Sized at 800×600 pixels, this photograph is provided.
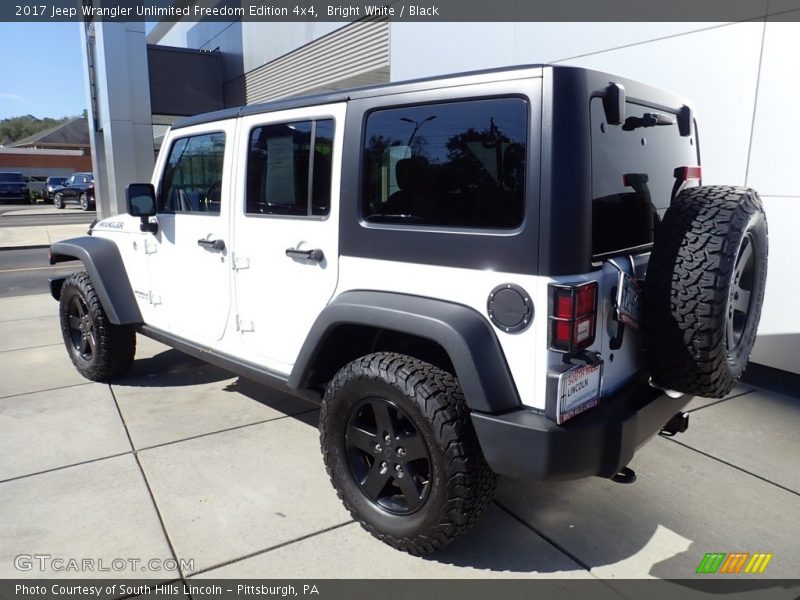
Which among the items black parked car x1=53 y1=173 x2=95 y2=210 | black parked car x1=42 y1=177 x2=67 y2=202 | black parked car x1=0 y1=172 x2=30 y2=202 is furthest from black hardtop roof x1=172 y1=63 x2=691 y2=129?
black parked car x1=42 y1=177 x2=67 y2=202

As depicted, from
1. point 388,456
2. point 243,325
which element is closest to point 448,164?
point 388,456

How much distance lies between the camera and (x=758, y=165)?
15.2 feet

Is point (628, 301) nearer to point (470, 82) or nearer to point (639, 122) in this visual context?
point (639, 122)

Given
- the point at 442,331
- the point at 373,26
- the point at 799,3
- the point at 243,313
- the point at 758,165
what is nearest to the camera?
the point at 442,331

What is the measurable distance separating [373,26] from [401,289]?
8826mm

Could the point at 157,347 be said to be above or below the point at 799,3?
below

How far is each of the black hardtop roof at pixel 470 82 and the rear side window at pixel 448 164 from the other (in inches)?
3.3

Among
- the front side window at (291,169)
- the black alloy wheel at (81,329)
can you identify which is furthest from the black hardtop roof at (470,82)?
the black alloy wheel at (81,329)

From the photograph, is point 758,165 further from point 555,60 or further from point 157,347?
point 157,347

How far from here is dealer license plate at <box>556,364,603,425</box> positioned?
2.10 m

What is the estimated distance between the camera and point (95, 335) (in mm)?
4480

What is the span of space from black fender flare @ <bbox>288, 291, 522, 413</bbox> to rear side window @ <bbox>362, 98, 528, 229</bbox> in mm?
336

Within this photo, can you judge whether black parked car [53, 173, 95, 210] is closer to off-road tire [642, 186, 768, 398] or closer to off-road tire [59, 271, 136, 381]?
off-road tire [59, 271, 136, 381]

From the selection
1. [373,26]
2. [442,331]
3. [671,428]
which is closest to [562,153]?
[442,331]
